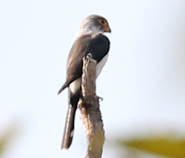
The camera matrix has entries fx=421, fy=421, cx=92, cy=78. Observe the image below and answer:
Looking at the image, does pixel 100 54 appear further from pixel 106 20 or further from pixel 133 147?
pixel 133 147

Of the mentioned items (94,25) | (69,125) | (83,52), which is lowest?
(69,125)

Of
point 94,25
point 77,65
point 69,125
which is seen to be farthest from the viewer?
point 94,25

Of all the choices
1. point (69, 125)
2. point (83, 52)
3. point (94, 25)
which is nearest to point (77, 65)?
point (83, 52)

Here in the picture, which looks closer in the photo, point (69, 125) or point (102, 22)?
point (69, 125)


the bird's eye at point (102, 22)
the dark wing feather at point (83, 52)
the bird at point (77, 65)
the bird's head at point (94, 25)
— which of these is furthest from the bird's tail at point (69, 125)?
the bird's eye at point (102, 22)

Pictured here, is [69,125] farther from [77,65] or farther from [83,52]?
[83,52]

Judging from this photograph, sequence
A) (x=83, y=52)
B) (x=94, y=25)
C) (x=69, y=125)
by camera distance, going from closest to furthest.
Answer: (x=69, y=125), (x=83, y=52), (x=94, y=25)

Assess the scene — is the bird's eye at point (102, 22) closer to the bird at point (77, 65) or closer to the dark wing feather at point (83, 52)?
the bird at point (77, 65)

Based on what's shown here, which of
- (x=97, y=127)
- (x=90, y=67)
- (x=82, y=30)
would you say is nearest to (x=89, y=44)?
(x=82, y=30)
